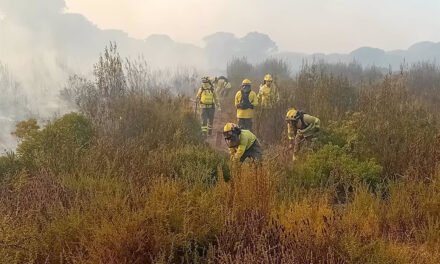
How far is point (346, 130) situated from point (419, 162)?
1.69m

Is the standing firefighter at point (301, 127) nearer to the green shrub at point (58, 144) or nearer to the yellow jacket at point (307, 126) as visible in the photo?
the yellow jacket at point (307, 126)

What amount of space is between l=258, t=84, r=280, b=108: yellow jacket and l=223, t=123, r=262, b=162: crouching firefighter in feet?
12.1

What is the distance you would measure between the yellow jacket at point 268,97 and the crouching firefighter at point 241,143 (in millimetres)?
3681

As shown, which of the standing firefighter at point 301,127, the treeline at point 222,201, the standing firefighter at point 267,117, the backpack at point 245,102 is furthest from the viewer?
the backpack at point 245,102

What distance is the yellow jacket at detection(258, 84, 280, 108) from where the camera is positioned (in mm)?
10445

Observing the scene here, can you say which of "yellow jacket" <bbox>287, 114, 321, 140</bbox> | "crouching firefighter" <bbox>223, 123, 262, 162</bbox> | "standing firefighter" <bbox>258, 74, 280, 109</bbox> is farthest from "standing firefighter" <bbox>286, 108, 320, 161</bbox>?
"standing firefighter" <bbox>258, 74, 280, 109</bbox>

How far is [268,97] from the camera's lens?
34.9ft

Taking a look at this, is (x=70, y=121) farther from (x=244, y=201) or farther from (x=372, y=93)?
(x=372, y=93)

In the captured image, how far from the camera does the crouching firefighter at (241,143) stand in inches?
260

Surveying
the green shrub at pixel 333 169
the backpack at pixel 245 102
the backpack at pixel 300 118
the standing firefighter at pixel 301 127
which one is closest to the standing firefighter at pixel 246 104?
the backpack at pixel 245 102

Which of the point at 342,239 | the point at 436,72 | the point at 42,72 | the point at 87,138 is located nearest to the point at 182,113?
the point at 87,138

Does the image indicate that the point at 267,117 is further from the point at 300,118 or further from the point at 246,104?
the point at 300,118

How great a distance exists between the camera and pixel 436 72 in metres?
19.4

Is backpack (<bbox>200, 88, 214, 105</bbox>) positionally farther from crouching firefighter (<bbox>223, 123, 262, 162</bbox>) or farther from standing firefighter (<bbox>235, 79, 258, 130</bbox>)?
crouching firefighter (<bbox>223, 123, 262, 162</bbox>)
